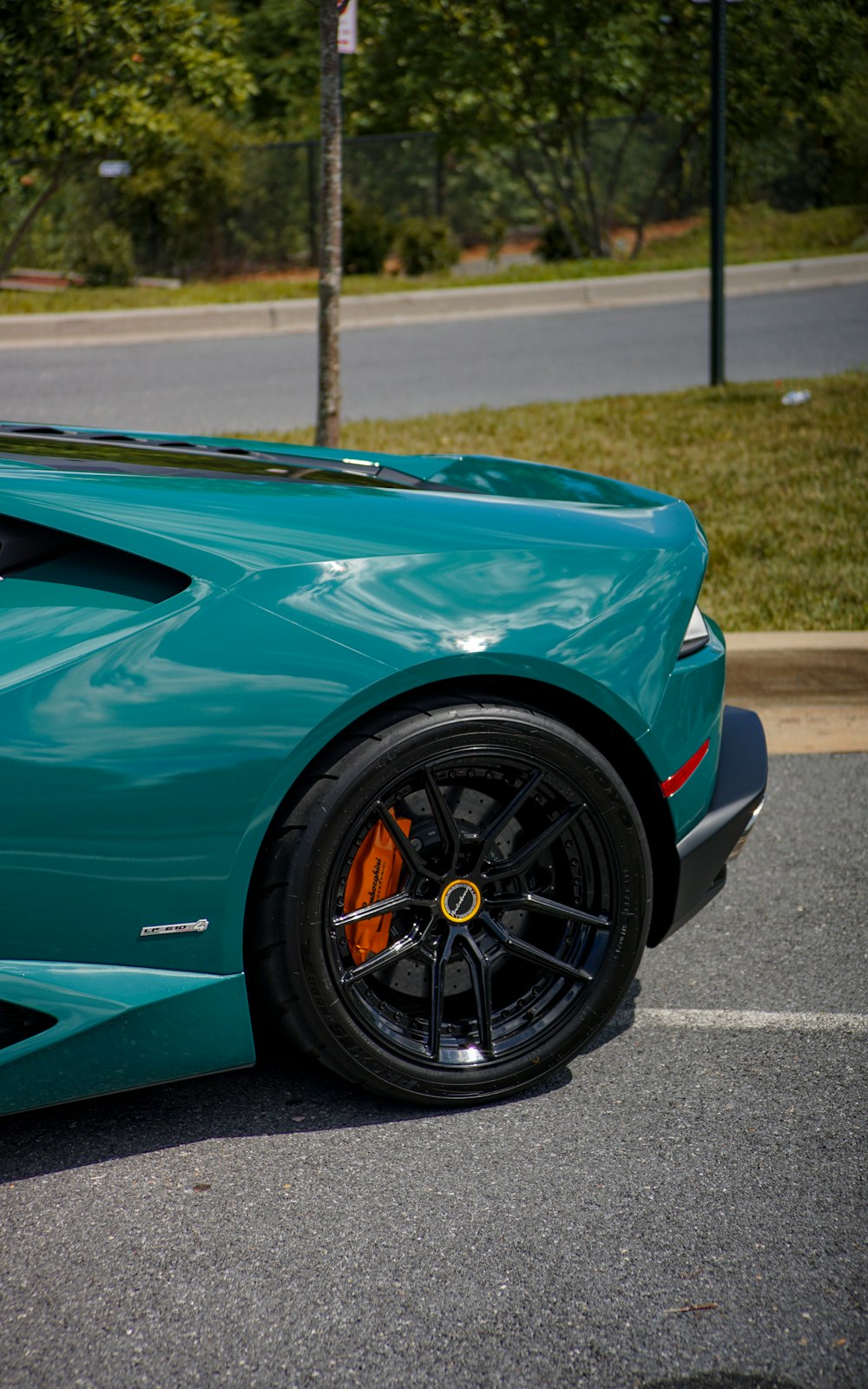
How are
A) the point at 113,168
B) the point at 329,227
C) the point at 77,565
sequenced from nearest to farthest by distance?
1. the point at 77,565
2. the point at 329,227
3. the point at 113,168

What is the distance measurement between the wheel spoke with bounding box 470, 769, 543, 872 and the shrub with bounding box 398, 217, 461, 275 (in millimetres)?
17679

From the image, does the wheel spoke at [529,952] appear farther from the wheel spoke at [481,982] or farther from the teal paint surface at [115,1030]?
the teal paint surface at [115,1030]

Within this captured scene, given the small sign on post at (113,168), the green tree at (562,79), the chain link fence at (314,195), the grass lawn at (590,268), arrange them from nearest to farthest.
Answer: the grass lawn at (590,268), the small sign on post at (113,168), the chain link fence at (314,195), the green tree at (562,79)

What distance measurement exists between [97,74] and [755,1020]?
47.6 ft

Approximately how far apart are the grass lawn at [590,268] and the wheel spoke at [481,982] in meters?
13.4

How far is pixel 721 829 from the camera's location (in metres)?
2.76

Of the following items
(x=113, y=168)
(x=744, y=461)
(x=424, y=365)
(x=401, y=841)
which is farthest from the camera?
(x=113, y=168)

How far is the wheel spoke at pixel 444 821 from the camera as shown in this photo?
8.01ft

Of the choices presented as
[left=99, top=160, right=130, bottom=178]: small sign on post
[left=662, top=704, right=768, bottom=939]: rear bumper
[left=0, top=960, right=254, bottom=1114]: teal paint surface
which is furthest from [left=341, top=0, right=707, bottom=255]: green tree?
[left=0, top=960, right=254, bottom=1114]: teal paint surface

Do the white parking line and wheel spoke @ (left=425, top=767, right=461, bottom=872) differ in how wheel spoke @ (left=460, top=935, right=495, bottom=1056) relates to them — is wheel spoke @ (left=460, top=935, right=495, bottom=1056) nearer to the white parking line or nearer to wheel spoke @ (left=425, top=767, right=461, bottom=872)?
wheel spoke @ (left=425, top=767, right=461, bottom=872)

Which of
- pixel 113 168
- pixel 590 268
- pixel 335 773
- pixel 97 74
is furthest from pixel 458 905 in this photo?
pixel 113 168

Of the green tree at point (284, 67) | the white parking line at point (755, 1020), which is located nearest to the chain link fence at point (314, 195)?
the green tree at point (284, 67)

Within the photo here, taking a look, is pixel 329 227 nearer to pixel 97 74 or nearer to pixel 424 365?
pixel 424 365

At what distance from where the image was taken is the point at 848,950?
3.27 meters
